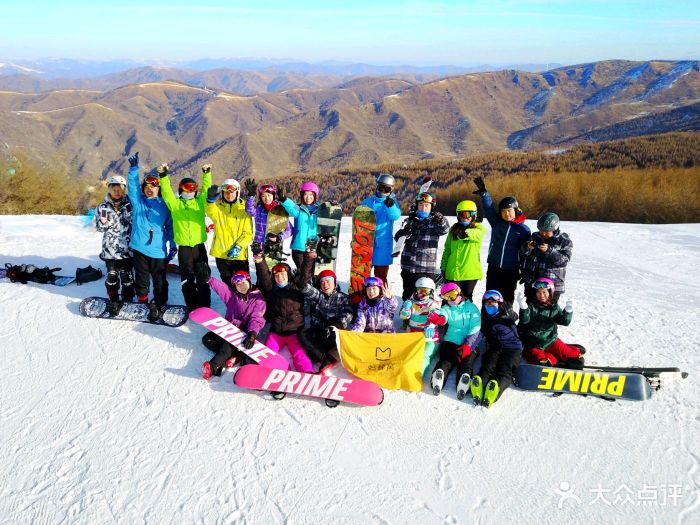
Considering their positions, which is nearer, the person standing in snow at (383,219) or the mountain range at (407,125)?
the person standing in snow at (383,219)

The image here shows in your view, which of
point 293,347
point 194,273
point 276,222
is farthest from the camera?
point 276,222

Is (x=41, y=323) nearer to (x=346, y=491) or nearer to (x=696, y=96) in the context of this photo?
(x=346, y=491)

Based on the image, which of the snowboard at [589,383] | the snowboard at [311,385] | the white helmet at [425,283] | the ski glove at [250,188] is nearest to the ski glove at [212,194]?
the ski glove at [250,188]

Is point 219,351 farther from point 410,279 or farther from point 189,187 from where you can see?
point 410,279

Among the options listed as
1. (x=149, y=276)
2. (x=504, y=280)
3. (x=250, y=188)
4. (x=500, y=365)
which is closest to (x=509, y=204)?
(x=504, y=280)

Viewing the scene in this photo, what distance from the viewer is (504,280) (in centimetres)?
608

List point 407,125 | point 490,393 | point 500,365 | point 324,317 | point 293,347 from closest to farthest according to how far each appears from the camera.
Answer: point 490,393 < point 500,365 < point 293,347 < point 324,317 < point 407,125

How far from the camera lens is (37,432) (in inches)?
173

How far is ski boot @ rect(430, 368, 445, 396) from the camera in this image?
15.9 ft

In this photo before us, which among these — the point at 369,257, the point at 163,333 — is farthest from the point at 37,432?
the point at 369,257

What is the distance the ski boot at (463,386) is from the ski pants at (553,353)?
3.16 feet

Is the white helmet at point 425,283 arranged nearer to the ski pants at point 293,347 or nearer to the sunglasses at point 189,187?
the ski pants at point 293,347

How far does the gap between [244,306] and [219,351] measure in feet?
2.31

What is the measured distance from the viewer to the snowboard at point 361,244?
646 centimetres
